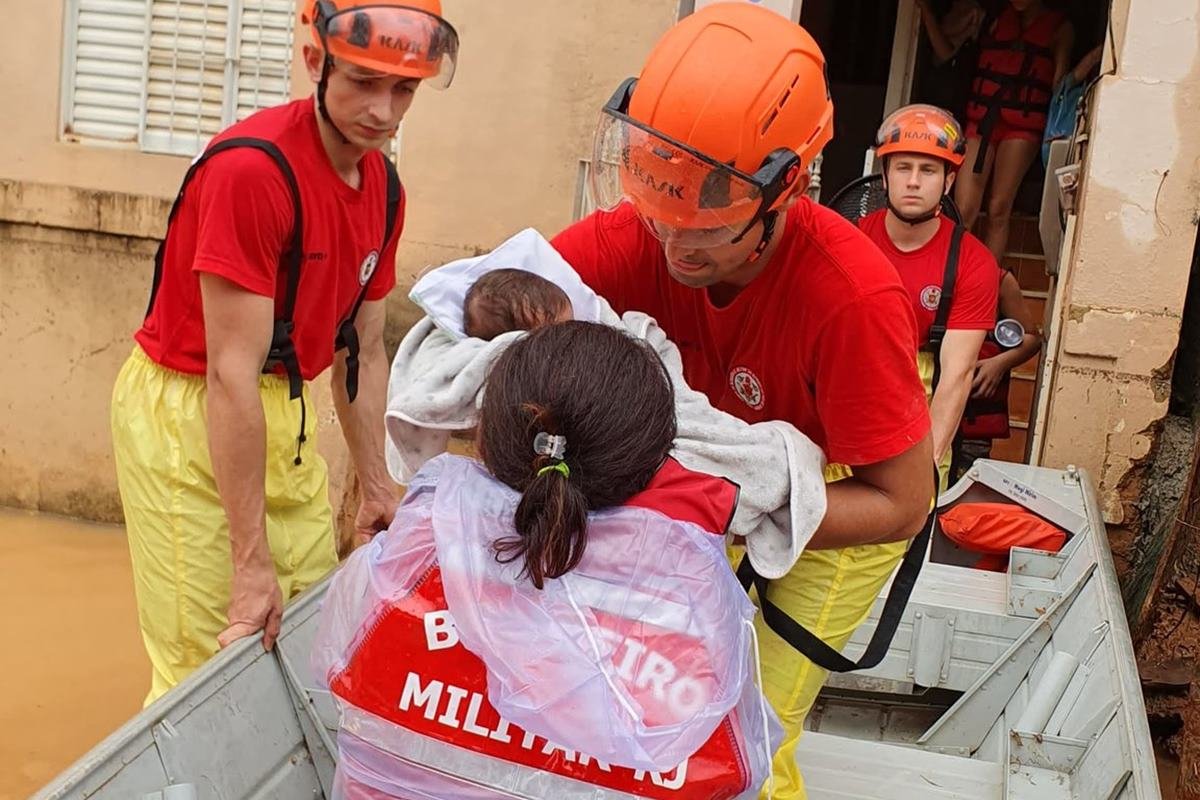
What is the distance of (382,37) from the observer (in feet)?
8.96

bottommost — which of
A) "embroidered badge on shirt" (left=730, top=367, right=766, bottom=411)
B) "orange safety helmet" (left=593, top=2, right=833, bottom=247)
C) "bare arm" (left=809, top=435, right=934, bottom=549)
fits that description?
"bare arm" (left=809, top=435, right=934, bottom=549)

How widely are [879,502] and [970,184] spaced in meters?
5.76

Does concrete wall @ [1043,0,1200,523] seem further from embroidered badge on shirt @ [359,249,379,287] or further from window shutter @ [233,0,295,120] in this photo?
window shutter @ [233,0,295,120]

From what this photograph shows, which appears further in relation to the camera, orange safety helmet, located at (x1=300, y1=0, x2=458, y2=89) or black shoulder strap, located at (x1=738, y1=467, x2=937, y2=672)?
orange safety helmet, located at (x1=300, y1=0, x2=458, y2=89)

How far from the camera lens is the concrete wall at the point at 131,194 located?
676cm

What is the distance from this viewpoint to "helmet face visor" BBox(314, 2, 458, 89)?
272 centimetres

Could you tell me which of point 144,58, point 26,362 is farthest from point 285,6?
point 26,362

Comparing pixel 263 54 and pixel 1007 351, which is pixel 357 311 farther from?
pixel 263 54

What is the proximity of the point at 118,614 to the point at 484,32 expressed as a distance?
3.55m

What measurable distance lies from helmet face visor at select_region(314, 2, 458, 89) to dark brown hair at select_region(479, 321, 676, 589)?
1193 millimetres

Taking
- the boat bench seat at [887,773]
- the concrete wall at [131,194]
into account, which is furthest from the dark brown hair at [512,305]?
the concrete wall at [131,194]

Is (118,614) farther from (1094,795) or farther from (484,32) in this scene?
(1094,795)

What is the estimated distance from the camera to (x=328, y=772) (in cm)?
284

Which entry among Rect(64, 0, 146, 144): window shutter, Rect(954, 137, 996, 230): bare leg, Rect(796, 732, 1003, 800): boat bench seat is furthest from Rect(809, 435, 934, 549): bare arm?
Rect(64, 0, 146, 144): window shutter
